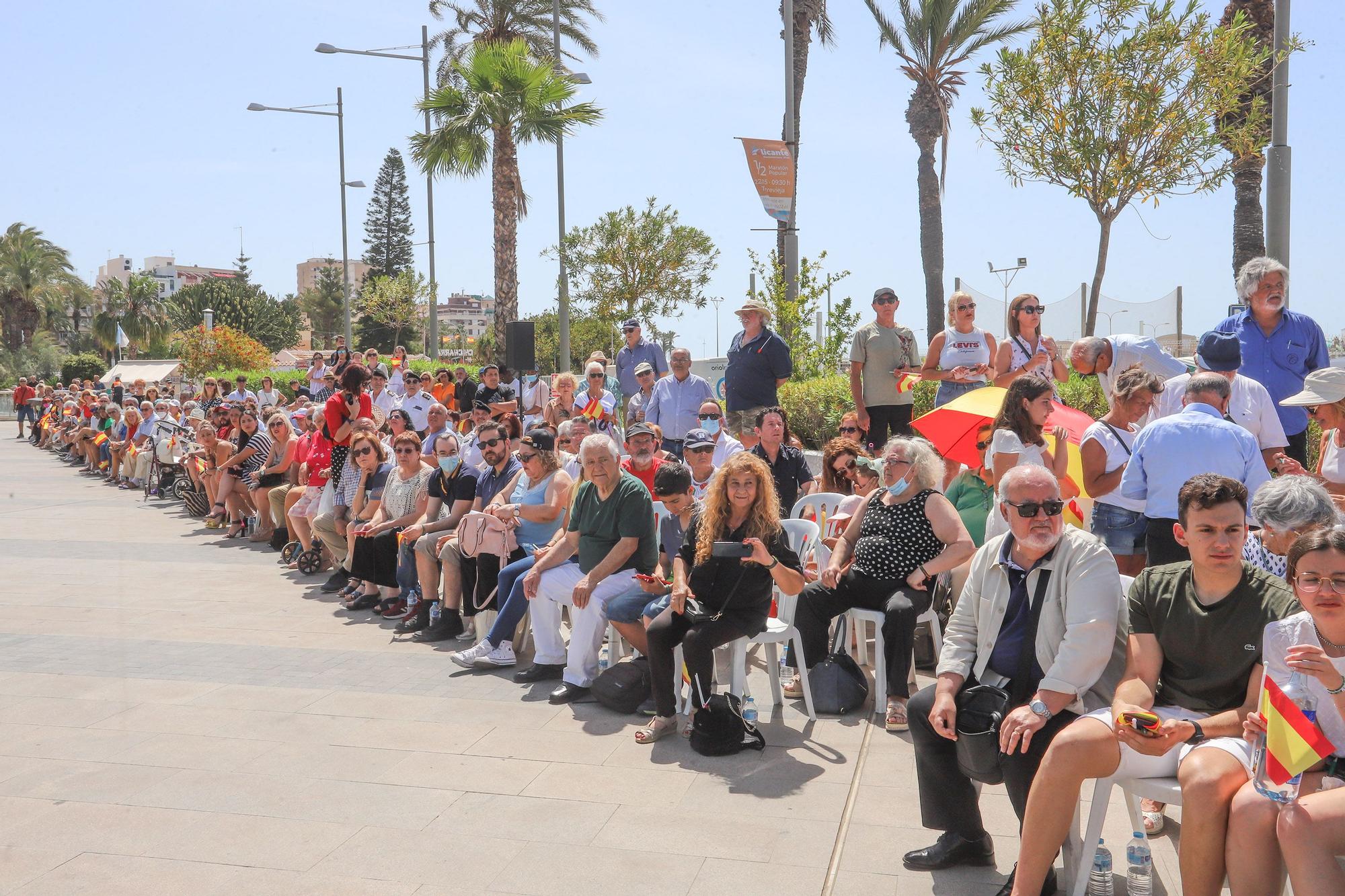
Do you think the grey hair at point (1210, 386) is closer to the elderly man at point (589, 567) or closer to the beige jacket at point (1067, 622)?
the beige jacket at point (1067, 622)

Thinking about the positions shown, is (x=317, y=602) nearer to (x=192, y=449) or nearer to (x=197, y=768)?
(x=197, y=768)

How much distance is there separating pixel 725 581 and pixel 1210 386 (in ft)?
7.65

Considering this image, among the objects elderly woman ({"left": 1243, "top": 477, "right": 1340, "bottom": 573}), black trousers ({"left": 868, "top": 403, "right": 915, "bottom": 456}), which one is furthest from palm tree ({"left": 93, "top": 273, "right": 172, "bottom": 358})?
elderly woman ({"left": 1243, "top": 477, "right": 1340, "bottom": 573})

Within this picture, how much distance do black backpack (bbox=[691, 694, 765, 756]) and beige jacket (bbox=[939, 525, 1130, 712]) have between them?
1465 millimetres

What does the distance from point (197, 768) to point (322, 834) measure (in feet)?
3.64

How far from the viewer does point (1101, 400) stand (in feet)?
36.8

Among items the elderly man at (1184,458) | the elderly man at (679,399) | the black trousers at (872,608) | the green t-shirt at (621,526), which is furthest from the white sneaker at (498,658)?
the elderly man at (1184,458)

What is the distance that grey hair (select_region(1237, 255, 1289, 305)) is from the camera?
5.89 metres

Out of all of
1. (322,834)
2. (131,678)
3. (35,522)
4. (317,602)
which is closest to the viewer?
(322,834)

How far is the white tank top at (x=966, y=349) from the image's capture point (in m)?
7.83

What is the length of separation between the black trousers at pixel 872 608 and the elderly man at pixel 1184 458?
3.73ft

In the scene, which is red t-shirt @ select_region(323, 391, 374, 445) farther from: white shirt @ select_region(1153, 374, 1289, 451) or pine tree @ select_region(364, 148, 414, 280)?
pine tree @ select_region(364, 148, 414, 280)

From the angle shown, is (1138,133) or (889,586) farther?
(1138,133)

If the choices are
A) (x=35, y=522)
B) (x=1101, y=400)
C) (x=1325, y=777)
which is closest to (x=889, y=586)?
(x=1325, y=777)
